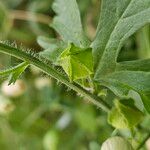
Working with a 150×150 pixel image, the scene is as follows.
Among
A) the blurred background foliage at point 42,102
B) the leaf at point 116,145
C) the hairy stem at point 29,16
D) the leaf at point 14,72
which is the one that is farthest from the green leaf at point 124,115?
the hairy stem at point 29,16

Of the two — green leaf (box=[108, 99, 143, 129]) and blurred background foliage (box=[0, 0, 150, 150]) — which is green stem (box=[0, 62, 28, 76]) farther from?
blurred background foliage (box=[0, 0, 150, 150])

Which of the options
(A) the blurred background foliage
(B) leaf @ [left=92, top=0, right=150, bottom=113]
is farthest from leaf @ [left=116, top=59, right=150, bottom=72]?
(A) the blurred background foliage

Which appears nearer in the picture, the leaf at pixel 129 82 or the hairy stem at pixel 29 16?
the leaf at pixel 129 82

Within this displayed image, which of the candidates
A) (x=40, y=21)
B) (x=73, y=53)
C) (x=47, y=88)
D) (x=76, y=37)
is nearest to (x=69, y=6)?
(x=76, y=37)

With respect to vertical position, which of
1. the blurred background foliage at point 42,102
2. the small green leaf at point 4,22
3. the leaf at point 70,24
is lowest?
the blurred background foliage at point 42,102

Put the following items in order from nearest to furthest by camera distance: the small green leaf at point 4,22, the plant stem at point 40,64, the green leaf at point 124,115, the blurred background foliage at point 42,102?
the plant stem at point 40,64, the green leaf at point 124,115, the blurred background foliage at point 42,102, the small green leaf at point 4,22

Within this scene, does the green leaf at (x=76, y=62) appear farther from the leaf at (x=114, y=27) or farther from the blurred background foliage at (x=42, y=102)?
the blurred background foliage at (x=42, y=102)

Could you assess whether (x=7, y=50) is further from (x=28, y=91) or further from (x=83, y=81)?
(x=28, y=91)
